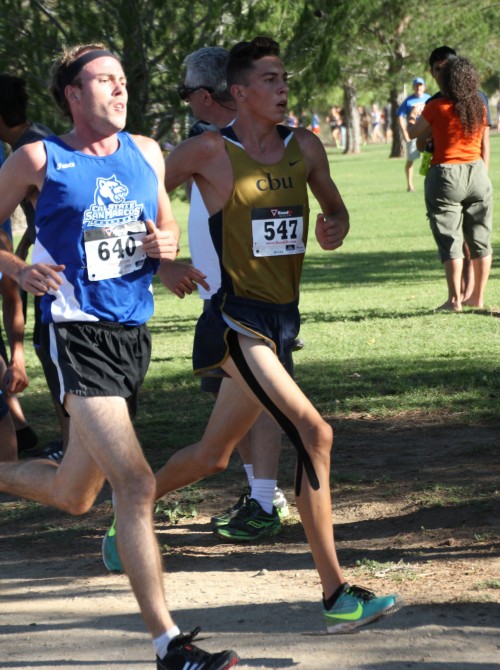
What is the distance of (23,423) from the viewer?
772 centimetres

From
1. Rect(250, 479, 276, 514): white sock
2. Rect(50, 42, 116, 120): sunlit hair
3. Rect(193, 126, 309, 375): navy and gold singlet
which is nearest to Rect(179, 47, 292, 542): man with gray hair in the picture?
Rect(250, 479, 276, 514): white sock

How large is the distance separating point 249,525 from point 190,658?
5.90 ft

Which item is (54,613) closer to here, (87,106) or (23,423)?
(87,106)

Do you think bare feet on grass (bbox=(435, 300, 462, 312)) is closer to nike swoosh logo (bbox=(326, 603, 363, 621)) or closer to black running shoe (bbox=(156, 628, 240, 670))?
nike swoosh logo (bbox=(326, 603, 363, 621))

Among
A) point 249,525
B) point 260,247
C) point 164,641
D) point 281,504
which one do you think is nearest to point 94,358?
point 260,247

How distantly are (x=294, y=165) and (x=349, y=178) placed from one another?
1299 inches

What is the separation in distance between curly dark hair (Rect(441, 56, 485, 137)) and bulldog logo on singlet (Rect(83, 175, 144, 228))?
22.0 ft

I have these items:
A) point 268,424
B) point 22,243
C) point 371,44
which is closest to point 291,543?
point 268,424

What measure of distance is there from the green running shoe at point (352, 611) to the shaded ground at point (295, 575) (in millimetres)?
50

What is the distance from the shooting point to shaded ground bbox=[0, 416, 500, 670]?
430cm

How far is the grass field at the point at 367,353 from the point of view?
8242mm

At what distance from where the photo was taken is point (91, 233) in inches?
177

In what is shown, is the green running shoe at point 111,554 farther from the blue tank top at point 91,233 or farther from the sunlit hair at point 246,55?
the sunlit hair at point 246,55

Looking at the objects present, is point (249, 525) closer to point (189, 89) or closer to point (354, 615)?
point (354, 615)
